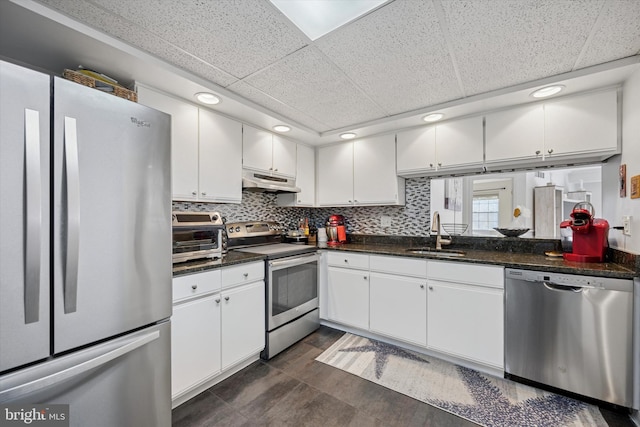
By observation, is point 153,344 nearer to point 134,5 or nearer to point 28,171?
point 28,171

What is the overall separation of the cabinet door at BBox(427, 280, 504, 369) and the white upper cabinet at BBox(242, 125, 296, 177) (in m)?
1.88

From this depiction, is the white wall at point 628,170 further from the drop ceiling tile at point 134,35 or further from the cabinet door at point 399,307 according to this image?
the drop ceiling tile at point 134,35

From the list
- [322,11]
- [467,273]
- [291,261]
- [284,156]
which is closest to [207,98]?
[284,156]

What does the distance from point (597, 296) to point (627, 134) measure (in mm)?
1101

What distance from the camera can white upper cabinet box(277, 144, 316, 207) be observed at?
3066 millimetres

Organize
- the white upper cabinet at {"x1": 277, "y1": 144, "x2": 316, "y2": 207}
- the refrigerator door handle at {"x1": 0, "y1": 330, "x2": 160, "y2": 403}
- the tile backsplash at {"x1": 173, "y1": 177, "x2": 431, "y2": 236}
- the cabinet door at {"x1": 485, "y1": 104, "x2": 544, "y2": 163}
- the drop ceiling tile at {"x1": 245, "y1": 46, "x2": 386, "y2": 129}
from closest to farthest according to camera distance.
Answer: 1. the refrigerator door handle at {"x1": 0, "y1": 330, "x2": 160, "y2": 403}
2. the drop ceiling tile at {"x1": 245, "y1": 46, "x2": 386, "y2": 129}
3. the cabinet door at {"x1": 485, "y1": 104, "x2": 544, "y2": 163}
4. the tile backsplash at {"x1": 173, "y1": 177, "x2": 431, "y2": 236}
5. the white upper cabinet at {"x1": 277, "y1": 144, "x2": 316, "y2": 207}

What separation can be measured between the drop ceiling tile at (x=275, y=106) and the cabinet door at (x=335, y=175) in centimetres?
38

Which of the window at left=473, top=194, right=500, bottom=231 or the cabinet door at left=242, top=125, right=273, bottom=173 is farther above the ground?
the cabinet door at left=242, top=125, right=273, bottom=173

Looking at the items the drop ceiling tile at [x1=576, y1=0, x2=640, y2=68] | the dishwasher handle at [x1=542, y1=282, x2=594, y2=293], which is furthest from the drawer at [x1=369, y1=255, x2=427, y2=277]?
the drop ceiling tile at [x1=576, y1=0, x2=640, y2=68]

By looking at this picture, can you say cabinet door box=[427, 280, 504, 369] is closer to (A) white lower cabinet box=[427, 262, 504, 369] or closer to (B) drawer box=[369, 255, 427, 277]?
(A) white lower cabinet box=[427, 262, 504, 369]

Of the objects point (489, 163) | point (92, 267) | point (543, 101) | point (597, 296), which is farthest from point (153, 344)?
point (543, 101)

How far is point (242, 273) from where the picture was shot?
2041 mm

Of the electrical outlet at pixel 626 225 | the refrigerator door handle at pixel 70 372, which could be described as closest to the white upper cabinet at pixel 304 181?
the refrigerator door handle at pixel 70 372

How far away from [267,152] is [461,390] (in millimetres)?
2620
